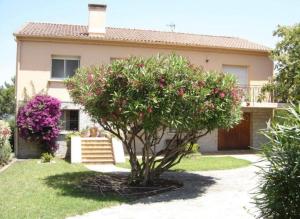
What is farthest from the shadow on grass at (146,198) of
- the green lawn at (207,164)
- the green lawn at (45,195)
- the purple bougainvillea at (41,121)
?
the purple bougainvillea at (41,121)

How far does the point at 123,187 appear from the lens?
41.4ft

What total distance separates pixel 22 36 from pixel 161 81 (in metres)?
13.1

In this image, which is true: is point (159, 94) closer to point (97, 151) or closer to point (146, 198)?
point (146, 198)

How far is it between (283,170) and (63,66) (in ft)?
60.1

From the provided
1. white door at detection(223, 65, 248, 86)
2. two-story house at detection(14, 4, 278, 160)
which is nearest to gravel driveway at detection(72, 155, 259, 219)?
two-story house at detection(14, 4, 278, 160)

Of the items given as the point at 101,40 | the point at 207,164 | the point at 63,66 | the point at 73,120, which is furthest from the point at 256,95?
the point at 63,66

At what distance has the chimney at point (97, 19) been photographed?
76.2ft

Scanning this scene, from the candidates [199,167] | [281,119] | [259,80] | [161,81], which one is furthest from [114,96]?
[259,80]

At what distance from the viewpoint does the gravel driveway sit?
9.40m

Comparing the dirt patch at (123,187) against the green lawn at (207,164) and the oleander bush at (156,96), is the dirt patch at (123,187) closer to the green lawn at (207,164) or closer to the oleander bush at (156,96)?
the oleander bush at (156,96)

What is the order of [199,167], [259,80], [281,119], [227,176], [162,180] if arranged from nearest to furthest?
[281,119], [162,180], [227,176], [199,167], [259,80]

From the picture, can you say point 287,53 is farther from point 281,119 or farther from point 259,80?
point 281,119

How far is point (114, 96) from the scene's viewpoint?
1107 cm

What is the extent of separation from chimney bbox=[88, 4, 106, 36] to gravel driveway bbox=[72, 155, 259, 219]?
11873mm
